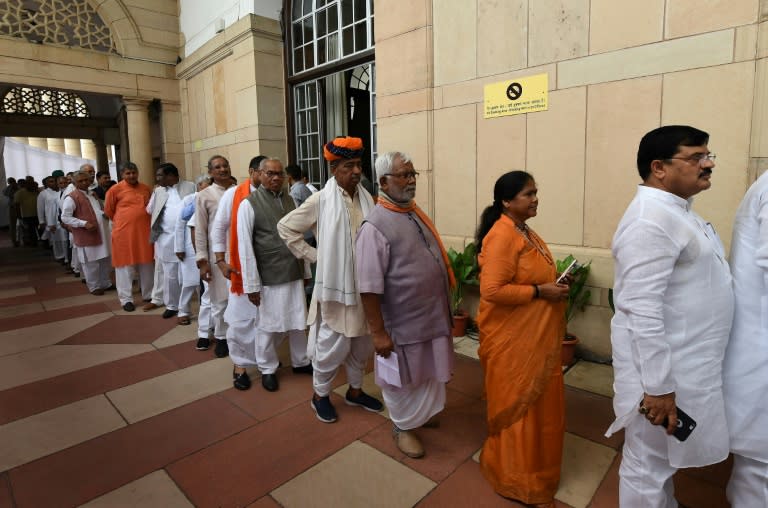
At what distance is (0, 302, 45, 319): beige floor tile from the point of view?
18.1 ft

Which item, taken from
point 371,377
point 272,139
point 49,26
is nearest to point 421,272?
point 371,377

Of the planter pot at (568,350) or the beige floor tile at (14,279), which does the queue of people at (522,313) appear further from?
the beige floor tile at (14,279)

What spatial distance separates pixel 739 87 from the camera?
9.07ft

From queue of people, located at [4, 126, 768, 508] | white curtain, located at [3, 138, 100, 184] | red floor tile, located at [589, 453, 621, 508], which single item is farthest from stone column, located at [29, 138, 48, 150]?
red floor tile, located at [589, 453, 621, 508]

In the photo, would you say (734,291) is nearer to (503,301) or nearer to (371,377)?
(503,301)

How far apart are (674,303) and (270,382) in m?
2.71

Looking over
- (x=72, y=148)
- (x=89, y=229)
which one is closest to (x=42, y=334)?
(x=89, y=229)

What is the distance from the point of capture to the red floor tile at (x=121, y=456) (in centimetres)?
225

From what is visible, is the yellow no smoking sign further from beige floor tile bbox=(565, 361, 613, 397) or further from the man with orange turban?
beige floor tile bbox=(565, 361, 613, 397)

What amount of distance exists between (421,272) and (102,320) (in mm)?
4648

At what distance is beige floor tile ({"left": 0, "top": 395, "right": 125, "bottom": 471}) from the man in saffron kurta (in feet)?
9.26

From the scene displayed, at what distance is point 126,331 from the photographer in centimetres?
481

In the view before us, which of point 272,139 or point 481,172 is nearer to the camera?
point 481,172

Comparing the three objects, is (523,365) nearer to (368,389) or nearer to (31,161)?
(368,389)
